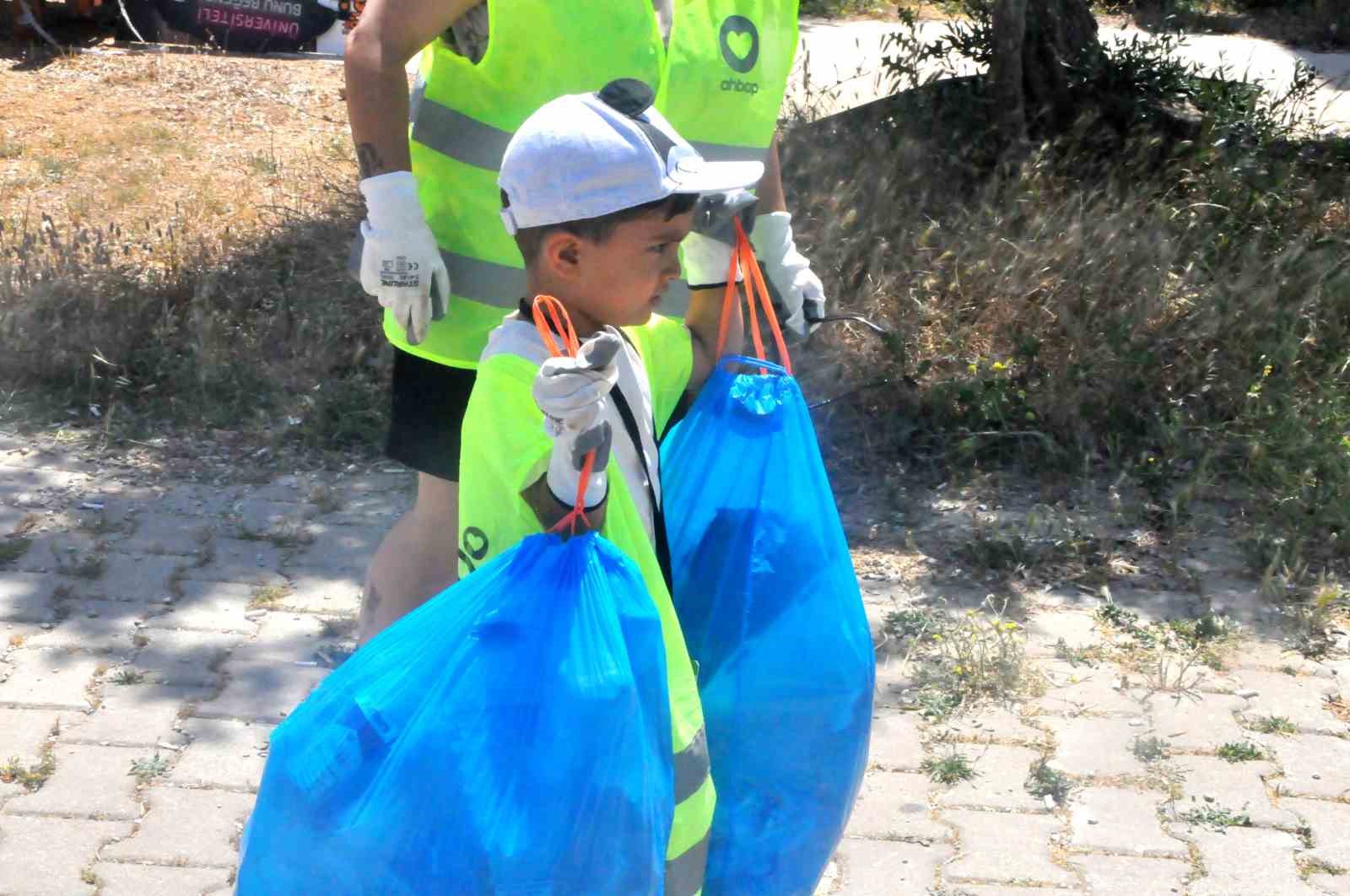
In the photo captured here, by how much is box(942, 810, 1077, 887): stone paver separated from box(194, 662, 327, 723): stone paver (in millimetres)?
1337

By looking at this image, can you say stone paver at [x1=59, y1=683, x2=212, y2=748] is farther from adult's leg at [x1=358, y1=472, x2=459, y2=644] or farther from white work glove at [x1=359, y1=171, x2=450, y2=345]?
white work glove at [x1=359, y1=171, x2=450, y2=345]

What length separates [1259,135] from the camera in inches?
220

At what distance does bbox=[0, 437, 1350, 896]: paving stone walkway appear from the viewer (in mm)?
2748

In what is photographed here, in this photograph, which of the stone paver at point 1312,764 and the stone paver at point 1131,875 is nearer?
the stone paver at point 1131,875

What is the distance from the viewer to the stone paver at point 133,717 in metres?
3.07

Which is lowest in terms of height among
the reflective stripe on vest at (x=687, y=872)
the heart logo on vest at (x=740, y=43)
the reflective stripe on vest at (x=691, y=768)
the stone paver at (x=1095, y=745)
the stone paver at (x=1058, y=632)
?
the stone paver at (x=1095, y=745)

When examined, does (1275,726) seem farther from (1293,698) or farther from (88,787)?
(88,787)

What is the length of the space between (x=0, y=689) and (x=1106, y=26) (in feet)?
29.0

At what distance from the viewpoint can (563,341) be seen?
5.97ft

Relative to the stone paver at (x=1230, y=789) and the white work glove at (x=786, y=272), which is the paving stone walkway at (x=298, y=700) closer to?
the stone paver at (x=1230, y=789)

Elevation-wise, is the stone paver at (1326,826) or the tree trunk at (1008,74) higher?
the tree trunk at (1008,74)

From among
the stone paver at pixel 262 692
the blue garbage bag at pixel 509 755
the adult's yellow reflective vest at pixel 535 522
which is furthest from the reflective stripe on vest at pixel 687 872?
the stone paver at pixel 262 692

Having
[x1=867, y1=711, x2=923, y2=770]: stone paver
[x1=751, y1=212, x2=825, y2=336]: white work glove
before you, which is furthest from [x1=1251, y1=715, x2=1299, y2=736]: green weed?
[x1=751, y1=212, x2=825, y2=336]: white work glove

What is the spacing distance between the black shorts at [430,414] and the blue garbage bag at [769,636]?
47 cm
